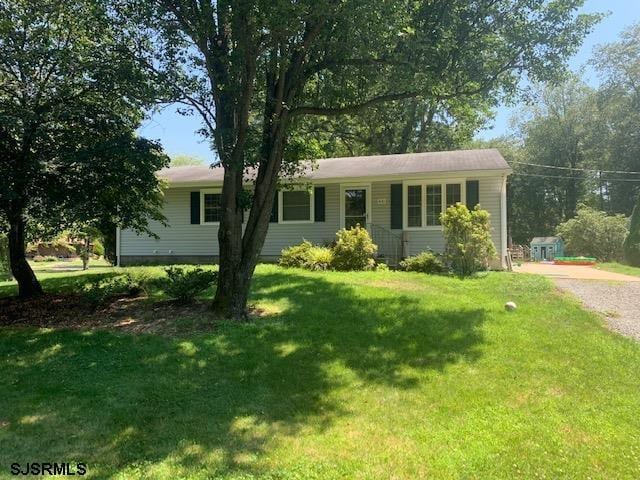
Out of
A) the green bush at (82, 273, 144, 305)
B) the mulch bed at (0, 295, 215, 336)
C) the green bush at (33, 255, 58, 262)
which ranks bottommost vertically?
the green bush at (33, 255, 58, 262)

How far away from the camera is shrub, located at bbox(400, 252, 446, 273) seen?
11.5 metres

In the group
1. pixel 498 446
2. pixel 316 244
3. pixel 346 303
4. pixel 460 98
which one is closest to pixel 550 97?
pixel 316 244

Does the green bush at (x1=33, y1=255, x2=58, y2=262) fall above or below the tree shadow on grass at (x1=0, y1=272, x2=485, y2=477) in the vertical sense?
below

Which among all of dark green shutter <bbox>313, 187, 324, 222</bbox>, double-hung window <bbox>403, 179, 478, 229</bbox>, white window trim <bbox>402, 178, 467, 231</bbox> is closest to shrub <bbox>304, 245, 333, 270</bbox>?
dark green shutter <bbox>313, 187, 324, 222</bbox>

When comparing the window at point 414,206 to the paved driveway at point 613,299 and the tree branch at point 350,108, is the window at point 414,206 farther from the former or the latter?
the tree branch at point 350,108

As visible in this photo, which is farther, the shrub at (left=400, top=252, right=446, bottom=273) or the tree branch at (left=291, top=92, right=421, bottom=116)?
the shrub at (left=400, top=252, right=446, bottom=273)

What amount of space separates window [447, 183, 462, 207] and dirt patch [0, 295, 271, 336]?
25.9 feet

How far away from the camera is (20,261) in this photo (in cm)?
930

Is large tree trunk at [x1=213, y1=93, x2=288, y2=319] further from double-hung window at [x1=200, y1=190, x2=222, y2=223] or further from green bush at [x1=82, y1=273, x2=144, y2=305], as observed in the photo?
double-hung window at [x1=200, y1=190, x2=222, y2=223]

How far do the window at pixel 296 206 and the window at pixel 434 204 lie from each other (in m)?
3.60

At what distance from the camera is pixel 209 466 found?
126 inches

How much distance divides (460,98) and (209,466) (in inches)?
300

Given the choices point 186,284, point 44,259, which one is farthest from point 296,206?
point 44,259

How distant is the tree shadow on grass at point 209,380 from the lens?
3504mm
